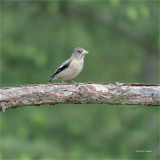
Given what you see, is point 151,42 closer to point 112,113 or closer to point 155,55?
point 155,55

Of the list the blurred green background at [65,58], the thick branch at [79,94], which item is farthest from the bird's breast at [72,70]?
the blurred green background at [65,58]

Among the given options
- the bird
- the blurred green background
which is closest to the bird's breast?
the bird

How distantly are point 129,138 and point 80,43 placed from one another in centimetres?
288

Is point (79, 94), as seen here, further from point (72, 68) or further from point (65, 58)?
point (65, 58)

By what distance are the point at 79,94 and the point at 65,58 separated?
21.8 feet

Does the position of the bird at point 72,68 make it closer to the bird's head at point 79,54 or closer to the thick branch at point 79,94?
the bird's head at point 79,54

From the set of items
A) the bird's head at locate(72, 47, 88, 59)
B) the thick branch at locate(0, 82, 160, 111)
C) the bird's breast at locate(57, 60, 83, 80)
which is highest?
the bird's head at locate(72, 47, 88, 59)

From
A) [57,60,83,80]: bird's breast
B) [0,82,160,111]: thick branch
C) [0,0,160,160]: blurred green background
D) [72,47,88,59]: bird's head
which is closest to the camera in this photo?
[0,82,160,111]: thick branch

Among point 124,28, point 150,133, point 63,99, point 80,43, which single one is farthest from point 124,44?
point 63,99

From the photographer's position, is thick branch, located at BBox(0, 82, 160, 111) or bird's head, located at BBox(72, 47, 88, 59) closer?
thick branch, located at BBox(0, 82, 160, 111)

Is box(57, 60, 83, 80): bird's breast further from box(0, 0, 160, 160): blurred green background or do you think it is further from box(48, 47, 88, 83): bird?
box(0, 0, 160, 160): blurred green background

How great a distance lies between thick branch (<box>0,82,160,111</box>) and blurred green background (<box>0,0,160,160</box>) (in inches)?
172

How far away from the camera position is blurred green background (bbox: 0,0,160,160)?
15.0m

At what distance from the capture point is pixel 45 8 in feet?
54.3
